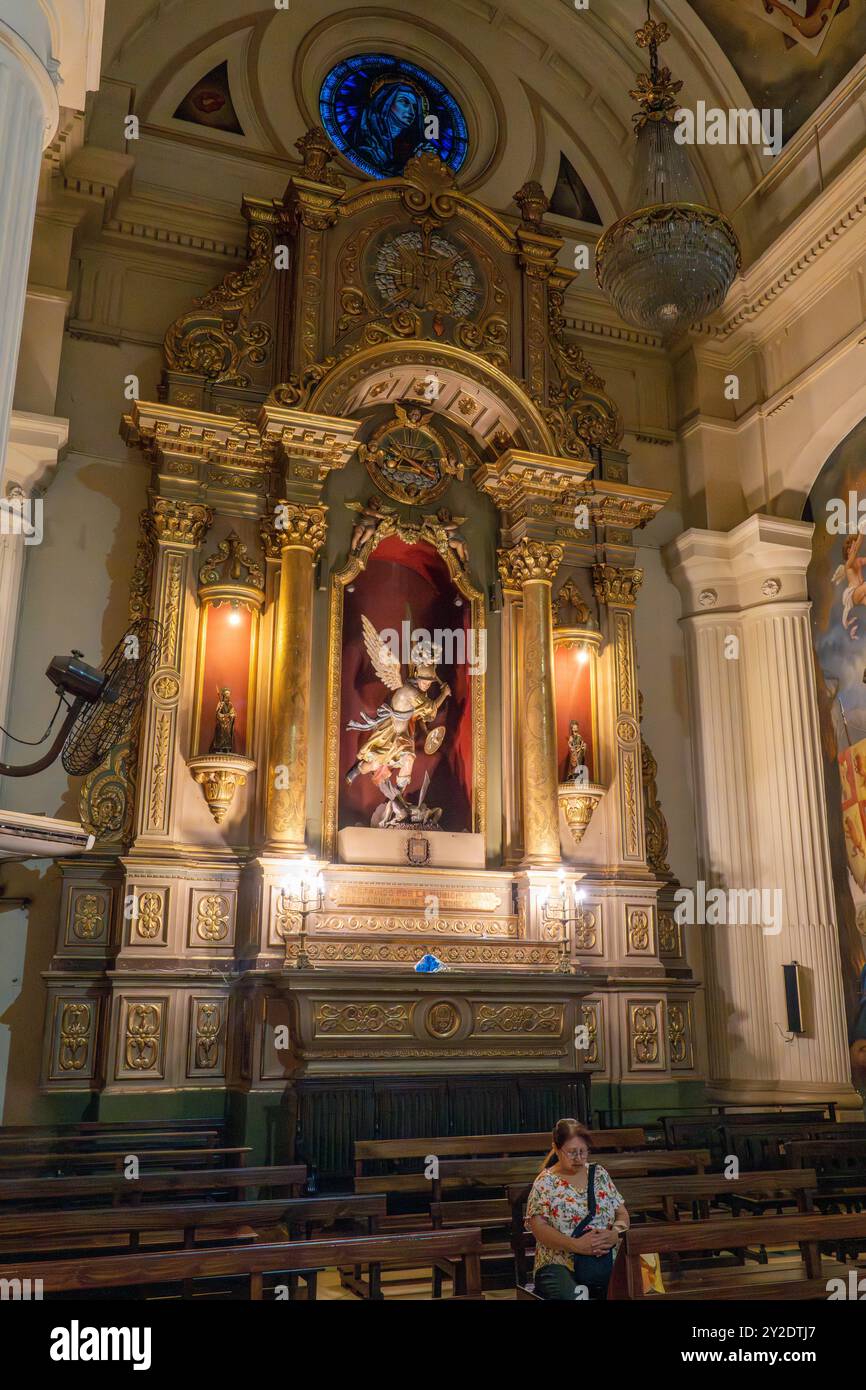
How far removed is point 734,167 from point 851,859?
744cm

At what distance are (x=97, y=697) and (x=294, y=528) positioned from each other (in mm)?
4480

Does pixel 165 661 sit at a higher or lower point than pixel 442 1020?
higher

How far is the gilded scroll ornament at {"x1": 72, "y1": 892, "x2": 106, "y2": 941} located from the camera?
9000mm

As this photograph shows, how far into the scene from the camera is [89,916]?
9055mm

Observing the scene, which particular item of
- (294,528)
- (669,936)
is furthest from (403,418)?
(669,936)

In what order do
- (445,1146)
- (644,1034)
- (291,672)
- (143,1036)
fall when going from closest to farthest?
(445,1146), (143,1036), (291,672), (644,1034)

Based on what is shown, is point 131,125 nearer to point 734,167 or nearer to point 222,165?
point 222,165

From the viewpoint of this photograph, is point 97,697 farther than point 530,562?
No

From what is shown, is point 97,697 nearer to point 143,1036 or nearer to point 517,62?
point 143,1036

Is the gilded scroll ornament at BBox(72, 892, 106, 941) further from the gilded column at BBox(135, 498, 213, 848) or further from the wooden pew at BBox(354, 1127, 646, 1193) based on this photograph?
the wooden pew at BBox(354, 1127, 646, 1193)

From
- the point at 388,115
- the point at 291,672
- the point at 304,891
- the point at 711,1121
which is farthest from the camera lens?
the point at 388,115

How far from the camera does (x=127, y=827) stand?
9.38 meters

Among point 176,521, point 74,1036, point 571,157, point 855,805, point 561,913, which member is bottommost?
point 74,1036

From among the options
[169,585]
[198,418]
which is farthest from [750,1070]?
[198,418]
